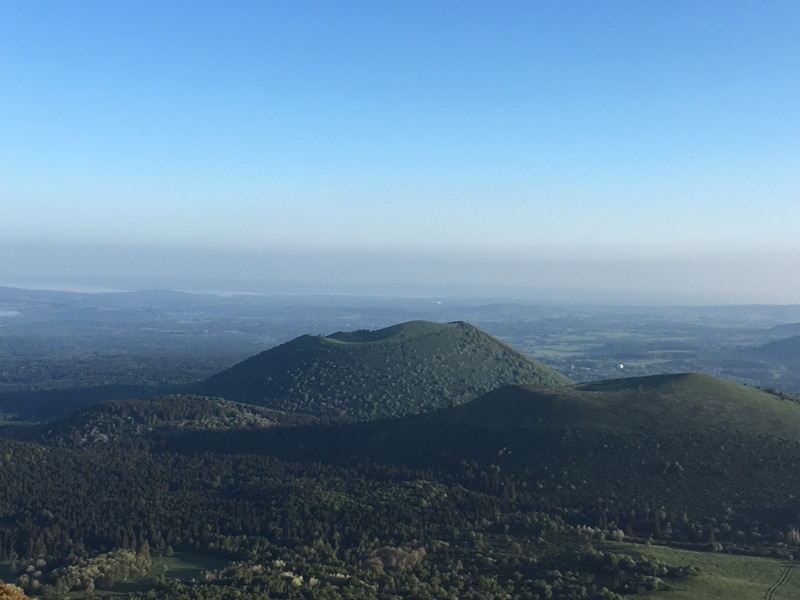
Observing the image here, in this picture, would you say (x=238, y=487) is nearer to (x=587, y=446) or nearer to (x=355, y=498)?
(x=355, y=498)

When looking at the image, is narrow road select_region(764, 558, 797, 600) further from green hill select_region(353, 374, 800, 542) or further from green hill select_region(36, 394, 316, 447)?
green hill select_region(36, 394, 316, 447)

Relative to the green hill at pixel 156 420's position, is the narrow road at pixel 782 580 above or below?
above

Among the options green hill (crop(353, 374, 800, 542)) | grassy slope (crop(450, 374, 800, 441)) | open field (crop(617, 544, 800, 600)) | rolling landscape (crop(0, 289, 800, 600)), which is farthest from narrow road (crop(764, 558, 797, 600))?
grassy slope (crop(450, 374, 800, 441))

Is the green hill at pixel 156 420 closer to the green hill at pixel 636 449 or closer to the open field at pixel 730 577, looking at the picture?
the green hill at pixel 636 449

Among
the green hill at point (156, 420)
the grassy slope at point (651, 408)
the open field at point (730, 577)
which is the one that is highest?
the grassy slope at point (651, 408)

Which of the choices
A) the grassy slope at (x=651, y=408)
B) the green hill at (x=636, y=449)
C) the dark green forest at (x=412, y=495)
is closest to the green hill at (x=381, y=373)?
the dark green forest at (x=412, y=495)

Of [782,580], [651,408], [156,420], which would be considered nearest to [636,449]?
[651,408]

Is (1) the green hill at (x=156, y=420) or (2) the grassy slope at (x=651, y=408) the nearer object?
(2) the grassy slope at (x=651, y=408)
